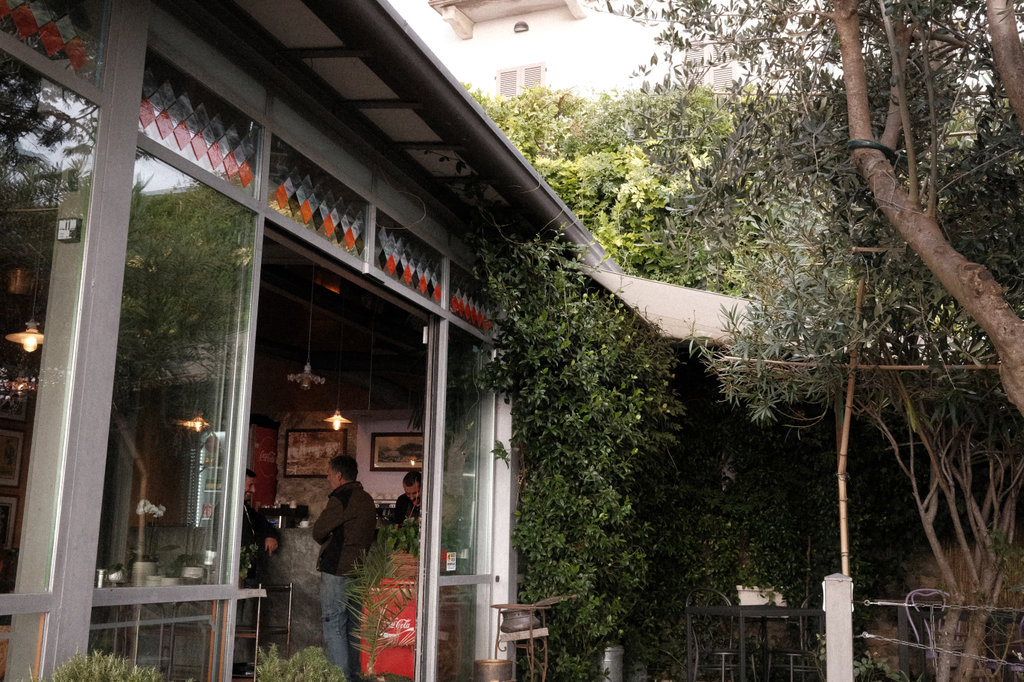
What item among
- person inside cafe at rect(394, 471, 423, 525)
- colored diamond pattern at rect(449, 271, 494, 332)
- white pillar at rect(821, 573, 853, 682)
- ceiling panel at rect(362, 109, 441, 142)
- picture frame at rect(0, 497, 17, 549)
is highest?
ceiling panel at rect(362, 109, 441, 142)

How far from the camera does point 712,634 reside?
931cm

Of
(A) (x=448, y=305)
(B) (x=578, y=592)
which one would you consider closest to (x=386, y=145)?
(A) (x=448, y=305)

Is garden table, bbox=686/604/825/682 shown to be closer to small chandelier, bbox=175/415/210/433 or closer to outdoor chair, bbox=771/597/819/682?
outdoor chair, bbox=771/597/819/682

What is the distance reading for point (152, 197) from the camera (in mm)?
3457

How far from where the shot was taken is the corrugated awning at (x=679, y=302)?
7453 mm

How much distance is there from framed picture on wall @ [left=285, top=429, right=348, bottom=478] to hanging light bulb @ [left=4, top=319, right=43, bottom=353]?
30.4ft

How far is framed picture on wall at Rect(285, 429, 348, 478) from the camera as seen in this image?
1207 cm

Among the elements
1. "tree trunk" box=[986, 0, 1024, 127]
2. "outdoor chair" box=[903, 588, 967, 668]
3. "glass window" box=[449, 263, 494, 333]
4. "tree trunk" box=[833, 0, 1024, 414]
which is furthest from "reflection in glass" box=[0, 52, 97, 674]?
"outdoor chair" box=[903, 588, 967, 668]

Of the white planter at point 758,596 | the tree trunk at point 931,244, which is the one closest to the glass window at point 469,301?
the tree trunk at point 931,244

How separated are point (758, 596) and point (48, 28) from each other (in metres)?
8.35

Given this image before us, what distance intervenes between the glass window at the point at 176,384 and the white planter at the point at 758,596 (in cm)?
685

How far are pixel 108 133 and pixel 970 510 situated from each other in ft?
22.3

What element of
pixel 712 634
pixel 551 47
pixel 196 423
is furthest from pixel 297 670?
pixel 551 47

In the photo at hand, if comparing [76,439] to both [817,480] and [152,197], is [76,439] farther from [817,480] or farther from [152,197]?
[817,480]
